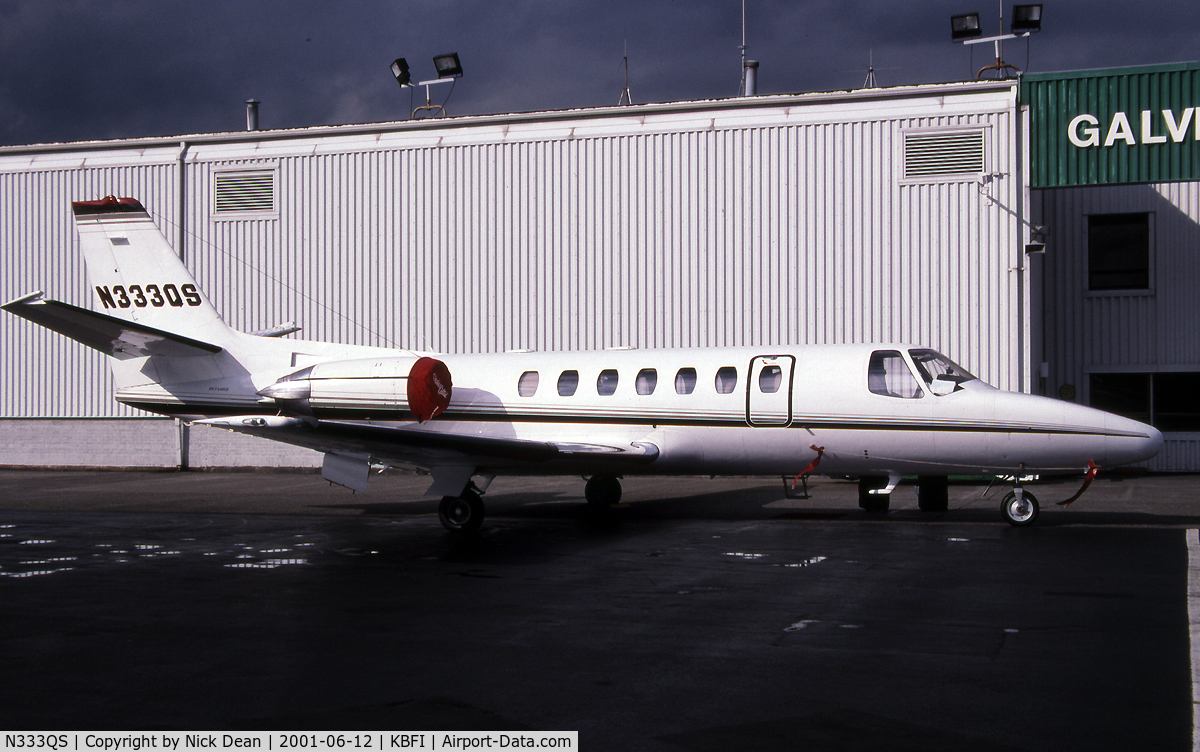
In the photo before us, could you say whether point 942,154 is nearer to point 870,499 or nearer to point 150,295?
point 870,499

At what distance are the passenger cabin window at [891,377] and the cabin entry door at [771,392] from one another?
112cm

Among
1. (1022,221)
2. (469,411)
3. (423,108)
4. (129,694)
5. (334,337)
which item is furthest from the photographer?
(423,108)

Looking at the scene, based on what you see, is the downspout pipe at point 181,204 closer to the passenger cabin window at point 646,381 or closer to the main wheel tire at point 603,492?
the main wheel tire at point 603,492

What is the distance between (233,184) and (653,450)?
1815 cm

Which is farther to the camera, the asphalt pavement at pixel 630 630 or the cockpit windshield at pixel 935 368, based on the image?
the cockpit windshield at pixel 935 368

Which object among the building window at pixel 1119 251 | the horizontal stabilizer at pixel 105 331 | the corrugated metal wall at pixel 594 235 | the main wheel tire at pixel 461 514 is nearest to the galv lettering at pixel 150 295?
the horizontal stabilizer at pixel 105 331

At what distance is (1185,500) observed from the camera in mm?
18219

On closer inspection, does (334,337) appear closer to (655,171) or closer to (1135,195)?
(655,171)

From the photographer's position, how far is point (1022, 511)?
47.1 ft

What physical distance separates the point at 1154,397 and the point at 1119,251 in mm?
3699

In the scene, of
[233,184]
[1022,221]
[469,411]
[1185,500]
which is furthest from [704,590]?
[233,184]

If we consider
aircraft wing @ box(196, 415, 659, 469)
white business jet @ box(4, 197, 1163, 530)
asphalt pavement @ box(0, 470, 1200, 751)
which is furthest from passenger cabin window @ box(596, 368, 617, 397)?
asphalt pavement @ box(0, 470, 1200, 751)

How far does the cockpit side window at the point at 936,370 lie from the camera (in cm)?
1448

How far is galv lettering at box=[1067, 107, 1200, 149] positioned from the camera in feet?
74.5
